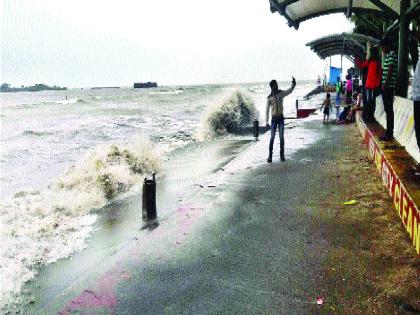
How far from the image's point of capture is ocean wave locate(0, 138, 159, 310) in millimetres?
6090

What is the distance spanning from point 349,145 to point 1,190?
35.0 ft

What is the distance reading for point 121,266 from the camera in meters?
4.39

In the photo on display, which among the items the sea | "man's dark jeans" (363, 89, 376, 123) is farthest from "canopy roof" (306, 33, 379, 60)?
the sea

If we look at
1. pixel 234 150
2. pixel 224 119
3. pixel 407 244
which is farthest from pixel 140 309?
pixel 224 119

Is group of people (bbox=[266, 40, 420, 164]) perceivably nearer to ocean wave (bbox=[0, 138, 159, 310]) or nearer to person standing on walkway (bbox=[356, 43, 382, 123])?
person standing on walkway (bbox=[356, 43, 382, 123])

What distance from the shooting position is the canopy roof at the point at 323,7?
338 inches

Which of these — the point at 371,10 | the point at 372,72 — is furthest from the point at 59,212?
the point at 371,10

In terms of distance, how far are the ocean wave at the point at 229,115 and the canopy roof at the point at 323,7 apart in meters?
14.9

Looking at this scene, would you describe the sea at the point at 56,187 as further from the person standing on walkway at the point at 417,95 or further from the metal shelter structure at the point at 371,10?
the metal shelter structure at the point at 371,10

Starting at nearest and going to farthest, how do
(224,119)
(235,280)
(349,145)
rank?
(235,280) < (349,145) < (224,119)

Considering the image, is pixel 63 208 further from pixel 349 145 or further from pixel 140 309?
pixel 349 145

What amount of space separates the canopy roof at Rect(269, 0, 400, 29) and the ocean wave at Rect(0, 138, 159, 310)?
253 inches

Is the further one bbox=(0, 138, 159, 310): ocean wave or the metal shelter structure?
the metal shelter structure

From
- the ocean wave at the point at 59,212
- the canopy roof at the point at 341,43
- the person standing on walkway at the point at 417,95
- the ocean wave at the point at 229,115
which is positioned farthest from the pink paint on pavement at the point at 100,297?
the ocean wave at the point at 229,115
